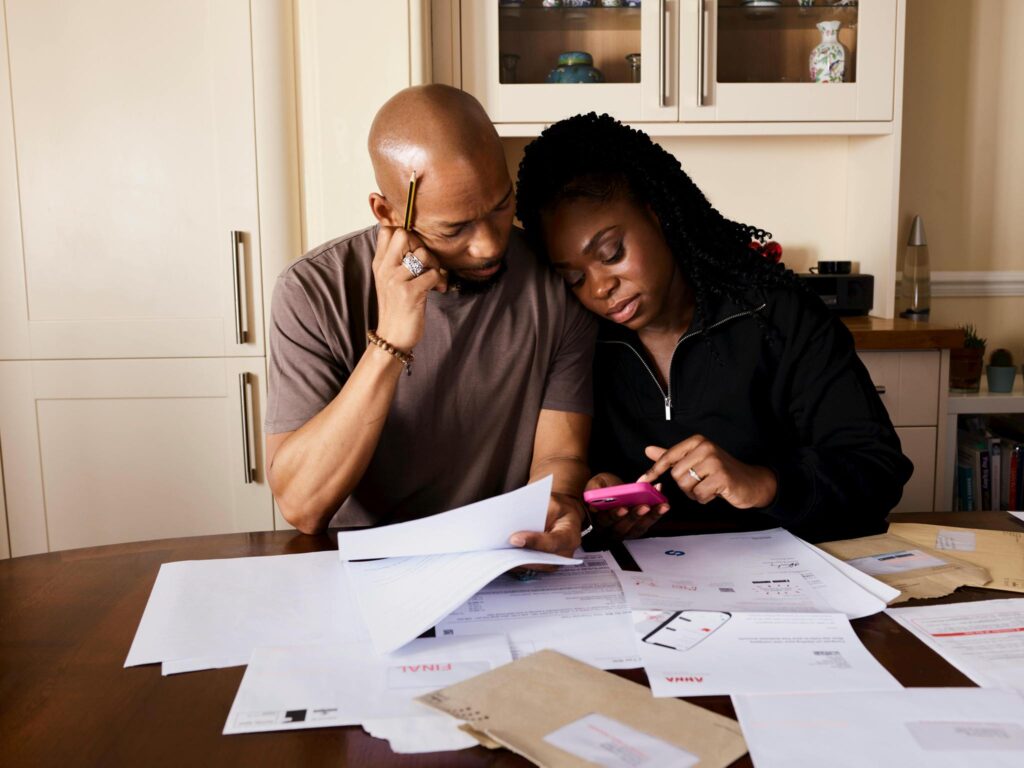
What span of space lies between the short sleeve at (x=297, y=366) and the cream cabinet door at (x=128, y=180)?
3.89 ft

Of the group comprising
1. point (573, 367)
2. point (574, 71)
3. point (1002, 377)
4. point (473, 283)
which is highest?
point (574, 71)

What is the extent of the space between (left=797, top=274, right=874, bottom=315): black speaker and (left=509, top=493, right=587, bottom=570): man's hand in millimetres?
1778

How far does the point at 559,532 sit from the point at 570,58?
195 centimetres

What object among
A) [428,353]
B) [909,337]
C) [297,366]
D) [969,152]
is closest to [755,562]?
[428,353]

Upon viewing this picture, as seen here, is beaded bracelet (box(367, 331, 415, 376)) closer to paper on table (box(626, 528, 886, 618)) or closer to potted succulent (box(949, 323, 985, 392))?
paper on table (box(626, 528, 886, 618))

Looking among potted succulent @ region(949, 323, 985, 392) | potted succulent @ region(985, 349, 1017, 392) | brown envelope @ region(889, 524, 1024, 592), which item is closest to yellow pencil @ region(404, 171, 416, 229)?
brown envelope @ region(889, 524, 1024, 592)

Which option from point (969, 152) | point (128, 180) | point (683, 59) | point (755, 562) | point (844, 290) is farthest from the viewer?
point (969, 152)

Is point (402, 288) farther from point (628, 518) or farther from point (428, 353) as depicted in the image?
point (628, 518)

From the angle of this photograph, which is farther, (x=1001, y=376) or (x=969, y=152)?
(x=969, y=152)

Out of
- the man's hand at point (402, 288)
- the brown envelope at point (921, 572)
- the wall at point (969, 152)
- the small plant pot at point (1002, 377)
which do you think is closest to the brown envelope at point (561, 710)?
the brown envelope at point (921, 572)

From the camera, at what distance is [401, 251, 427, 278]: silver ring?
4.21 ft

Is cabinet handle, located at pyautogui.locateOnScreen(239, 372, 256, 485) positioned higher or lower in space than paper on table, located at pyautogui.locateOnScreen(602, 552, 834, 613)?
lower

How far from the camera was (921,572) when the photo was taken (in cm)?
102

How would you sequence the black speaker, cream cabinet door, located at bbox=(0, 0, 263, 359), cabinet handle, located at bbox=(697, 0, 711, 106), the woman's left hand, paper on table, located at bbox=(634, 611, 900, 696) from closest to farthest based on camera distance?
1. paper on table, located at bbox=(634, 611, 900, 696)
2. the woman's left hand
3. cream cabinet door, located at bbox=(0, 0, 263, 359)
4. cabinet handle, located at bbox=(697, 0, 711, 106)
5. the black speaker
